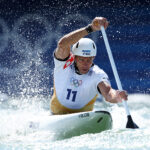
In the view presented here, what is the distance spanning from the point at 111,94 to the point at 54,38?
17.3 ft

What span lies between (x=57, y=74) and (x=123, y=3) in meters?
5.00

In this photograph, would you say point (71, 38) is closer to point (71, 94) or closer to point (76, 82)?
point (76, 82)

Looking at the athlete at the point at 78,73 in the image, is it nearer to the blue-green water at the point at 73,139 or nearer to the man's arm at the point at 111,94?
the man's arm at the point at 111,94

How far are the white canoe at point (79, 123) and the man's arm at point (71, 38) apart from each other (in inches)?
31.6

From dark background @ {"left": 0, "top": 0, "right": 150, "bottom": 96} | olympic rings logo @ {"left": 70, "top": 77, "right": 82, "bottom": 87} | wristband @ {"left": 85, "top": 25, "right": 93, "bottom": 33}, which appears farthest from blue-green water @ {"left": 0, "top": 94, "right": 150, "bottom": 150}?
dark background @ {"left": 0, "top": 0, "right": 150, "bottom": 96}

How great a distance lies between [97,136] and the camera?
18.0 feet

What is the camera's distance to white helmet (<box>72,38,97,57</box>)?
19.9ft

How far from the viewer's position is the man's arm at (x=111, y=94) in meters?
5.59

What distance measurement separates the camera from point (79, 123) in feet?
19.0

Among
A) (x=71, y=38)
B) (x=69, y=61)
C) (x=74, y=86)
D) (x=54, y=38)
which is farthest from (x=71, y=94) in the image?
(x=54, y=38)

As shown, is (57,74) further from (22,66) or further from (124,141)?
(22,66)

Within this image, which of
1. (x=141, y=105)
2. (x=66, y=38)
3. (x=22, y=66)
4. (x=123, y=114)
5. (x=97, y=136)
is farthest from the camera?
(x=22, y=66)

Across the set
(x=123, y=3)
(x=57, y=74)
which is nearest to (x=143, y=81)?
(x=123, y=3)

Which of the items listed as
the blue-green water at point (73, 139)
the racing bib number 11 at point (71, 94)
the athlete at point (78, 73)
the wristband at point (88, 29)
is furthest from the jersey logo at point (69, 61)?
the blue-green water at point (73, 139)
